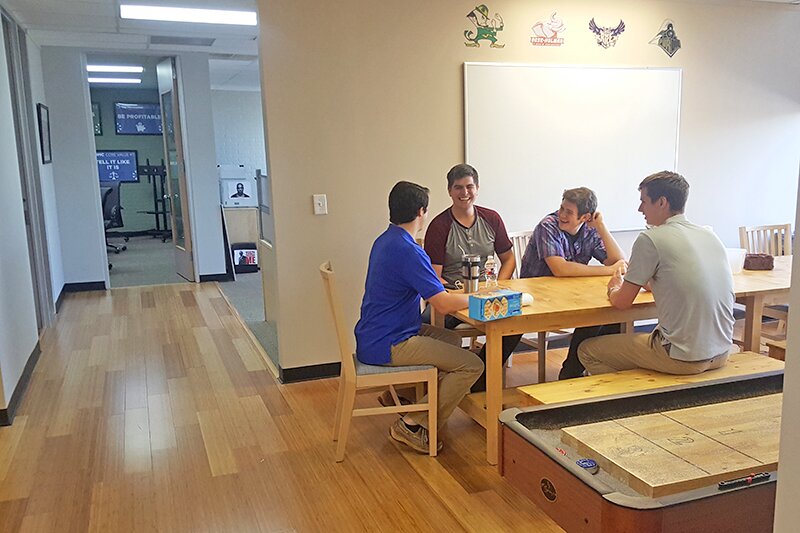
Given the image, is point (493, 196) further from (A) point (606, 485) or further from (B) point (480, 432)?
(A) point (606, 485)

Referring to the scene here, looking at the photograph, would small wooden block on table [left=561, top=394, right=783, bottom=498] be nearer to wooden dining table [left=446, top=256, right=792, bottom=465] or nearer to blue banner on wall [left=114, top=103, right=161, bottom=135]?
wooden dining table [left=446, top=256, right=792, bottom=465]

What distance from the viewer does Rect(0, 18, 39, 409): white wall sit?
11.5 feet

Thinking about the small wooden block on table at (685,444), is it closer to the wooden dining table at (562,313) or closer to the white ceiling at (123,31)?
the wooden dining table at (562,313)

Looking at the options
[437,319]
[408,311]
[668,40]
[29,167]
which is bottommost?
[437,319]

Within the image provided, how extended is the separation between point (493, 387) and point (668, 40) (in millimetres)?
3176

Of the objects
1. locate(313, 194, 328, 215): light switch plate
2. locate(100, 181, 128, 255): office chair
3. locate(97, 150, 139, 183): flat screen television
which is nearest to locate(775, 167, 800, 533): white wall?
locate(313, 194, 328, 215): light switch plate

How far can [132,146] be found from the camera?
11.5 m

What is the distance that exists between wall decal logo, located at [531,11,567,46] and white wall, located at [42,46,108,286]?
4.91 meters

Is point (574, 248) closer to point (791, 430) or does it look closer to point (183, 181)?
point (791, 430)

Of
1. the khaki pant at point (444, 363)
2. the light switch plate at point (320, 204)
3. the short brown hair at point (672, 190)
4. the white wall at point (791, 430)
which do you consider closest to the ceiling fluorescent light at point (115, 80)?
the light switch plate at point (320, 204)

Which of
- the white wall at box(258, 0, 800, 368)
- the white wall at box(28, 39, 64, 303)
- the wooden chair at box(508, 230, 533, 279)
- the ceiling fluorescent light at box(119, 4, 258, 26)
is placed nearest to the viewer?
the white wall at box(258, 0, 800, 368)

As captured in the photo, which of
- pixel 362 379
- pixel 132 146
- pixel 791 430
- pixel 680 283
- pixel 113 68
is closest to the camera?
pixel 791 430

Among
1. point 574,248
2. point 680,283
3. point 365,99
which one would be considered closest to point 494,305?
point 680,283

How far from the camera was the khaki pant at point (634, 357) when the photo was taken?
2555 mm
